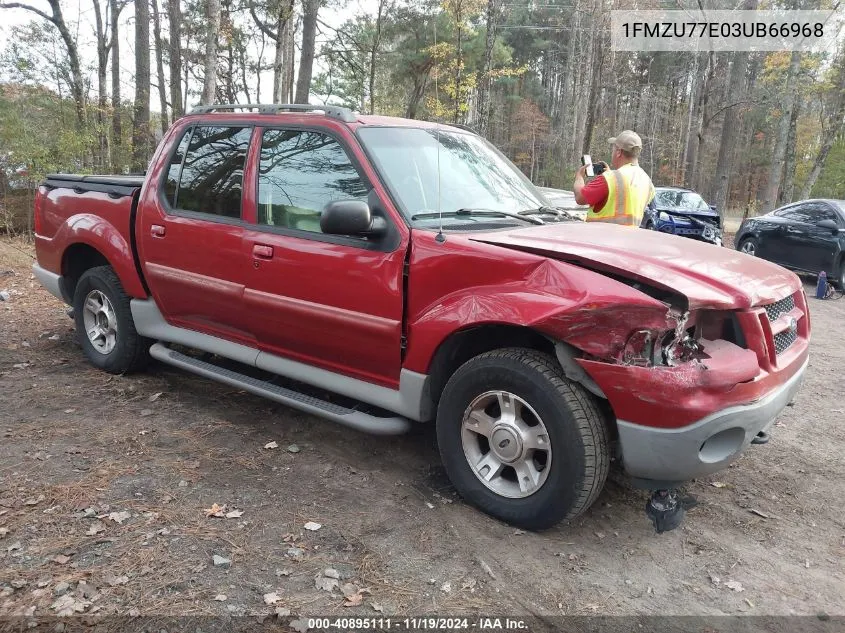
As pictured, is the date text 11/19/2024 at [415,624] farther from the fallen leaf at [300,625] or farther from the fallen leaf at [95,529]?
the fallen leaf at [95,529]

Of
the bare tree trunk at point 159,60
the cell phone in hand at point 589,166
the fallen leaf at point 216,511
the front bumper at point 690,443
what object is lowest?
the fallen leaf at point 216,511

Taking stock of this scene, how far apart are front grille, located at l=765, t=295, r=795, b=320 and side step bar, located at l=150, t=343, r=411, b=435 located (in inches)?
78.0

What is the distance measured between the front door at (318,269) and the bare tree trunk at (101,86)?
1075 cm

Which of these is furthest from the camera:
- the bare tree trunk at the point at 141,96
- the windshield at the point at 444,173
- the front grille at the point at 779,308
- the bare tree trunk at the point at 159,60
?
the bare tree trunk at the point at 159,60

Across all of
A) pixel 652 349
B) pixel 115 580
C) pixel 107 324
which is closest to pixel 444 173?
pixel 652 349

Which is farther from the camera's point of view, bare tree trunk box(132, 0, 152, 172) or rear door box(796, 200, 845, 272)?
bare tree trunk box(132, 0, 152, 172)

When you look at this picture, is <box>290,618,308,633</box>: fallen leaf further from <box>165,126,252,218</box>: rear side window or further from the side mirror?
<box>165,126,252,218</box>: rear side window

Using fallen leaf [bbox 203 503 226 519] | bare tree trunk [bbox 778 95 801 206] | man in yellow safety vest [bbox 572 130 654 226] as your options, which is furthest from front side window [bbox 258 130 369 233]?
bare tree trunk [bbox 778 95 801 206]

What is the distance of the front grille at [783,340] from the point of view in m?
3.29

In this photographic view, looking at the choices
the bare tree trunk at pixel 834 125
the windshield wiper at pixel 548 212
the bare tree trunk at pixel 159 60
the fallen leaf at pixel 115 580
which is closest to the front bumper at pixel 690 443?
the windshield wiper at pixel 548 212

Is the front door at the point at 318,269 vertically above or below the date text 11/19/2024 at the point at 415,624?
above

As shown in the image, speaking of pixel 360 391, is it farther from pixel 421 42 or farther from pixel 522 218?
pixel 421 42

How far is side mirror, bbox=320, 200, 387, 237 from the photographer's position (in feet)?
10.8

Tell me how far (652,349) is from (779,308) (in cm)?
110
